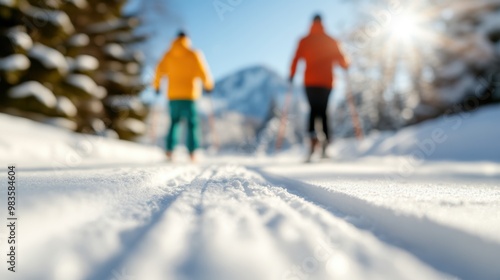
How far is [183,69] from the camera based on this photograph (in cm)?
503

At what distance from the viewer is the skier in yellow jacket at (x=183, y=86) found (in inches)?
197

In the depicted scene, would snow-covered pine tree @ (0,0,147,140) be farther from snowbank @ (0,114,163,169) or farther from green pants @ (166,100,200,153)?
green pants @ (166,100,200,153)

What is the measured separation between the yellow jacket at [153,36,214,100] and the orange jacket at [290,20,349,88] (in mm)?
1553

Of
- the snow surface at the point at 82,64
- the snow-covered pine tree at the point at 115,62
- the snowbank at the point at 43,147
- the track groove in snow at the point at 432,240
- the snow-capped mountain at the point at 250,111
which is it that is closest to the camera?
the track groove in snow at the point at 432,240

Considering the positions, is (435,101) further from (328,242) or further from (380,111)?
(328,242)

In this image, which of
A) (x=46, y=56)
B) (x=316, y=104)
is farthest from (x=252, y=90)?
(x=316, y=104)

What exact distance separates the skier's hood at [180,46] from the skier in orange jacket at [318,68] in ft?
5.69

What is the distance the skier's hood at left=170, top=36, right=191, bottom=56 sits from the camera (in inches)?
199

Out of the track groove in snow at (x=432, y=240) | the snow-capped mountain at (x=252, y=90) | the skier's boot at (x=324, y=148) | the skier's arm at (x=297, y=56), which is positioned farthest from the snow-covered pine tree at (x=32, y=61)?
the snow-capped mountain at (x=252, y=90)

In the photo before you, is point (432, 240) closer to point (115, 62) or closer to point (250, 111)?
point (115, 62)

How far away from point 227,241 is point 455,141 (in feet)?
21.0

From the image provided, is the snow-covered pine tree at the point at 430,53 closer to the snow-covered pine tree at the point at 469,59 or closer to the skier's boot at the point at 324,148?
the snow-covered pine tree at the point at 469,59

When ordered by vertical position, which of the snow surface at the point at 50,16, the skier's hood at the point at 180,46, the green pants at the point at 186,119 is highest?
the snow surface at the point at 50,16

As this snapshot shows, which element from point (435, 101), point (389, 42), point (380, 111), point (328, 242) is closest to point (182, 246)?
point (328, 242)
